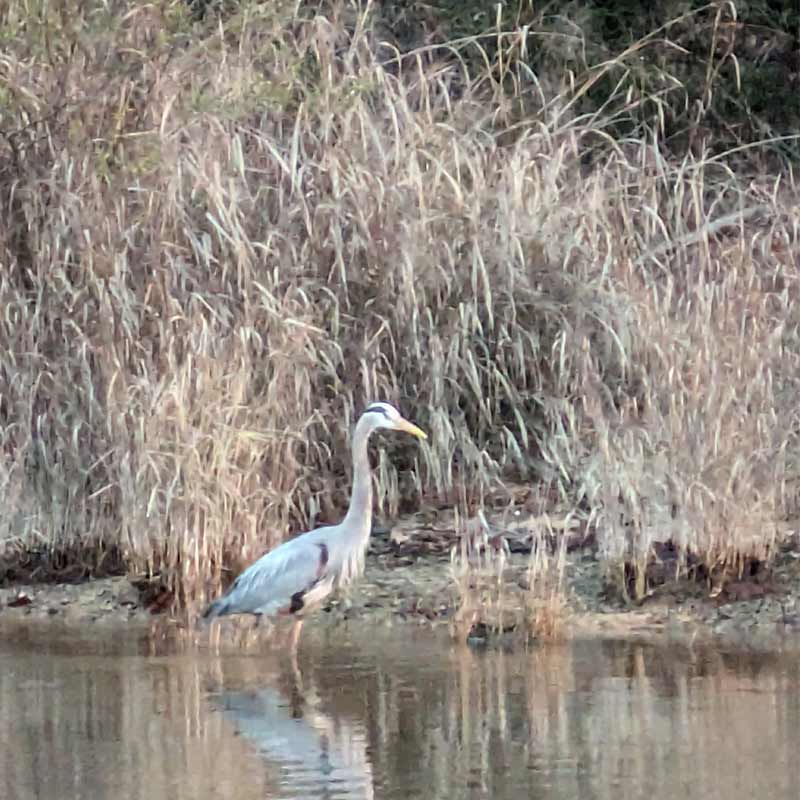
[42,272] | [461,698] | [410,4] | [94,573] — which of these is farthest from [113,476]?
[410,4]

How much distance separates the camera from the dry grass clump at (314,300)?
868cm

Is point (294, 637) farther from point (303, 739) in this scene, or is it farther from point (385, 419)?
point (303, 739)

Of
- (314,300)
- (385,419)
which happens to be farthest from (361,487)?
(314,300)

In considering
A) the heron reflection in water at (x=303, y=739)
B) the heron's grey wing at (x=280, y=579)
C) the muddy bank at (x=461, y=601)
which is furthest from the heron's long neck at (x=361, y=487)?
the heron reflection in water at (x=303, y=739)

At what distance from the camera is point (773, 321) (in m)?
9.80

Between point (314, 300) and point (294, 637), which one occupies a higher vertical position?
point (314, 300)

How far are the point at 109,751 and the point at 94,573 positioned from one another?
298 cm

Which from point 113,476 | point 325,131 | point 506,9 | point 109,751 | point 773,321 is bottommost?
point 109,751

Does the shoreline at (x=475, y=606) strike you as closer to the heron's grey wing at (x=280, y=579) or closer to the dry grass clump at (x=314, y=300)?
the dry grass clump at (x=314, y=300)

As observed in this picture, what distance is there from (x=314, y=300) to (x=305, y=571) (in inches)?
82.5

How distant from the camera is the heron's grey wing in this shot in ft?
26.4

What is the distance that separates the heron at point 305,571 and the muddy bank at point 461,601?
0.36m

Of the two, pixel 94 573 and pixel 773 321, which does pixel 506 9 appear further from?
pixel 94 573

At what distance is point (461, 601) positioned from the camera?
8.23m
